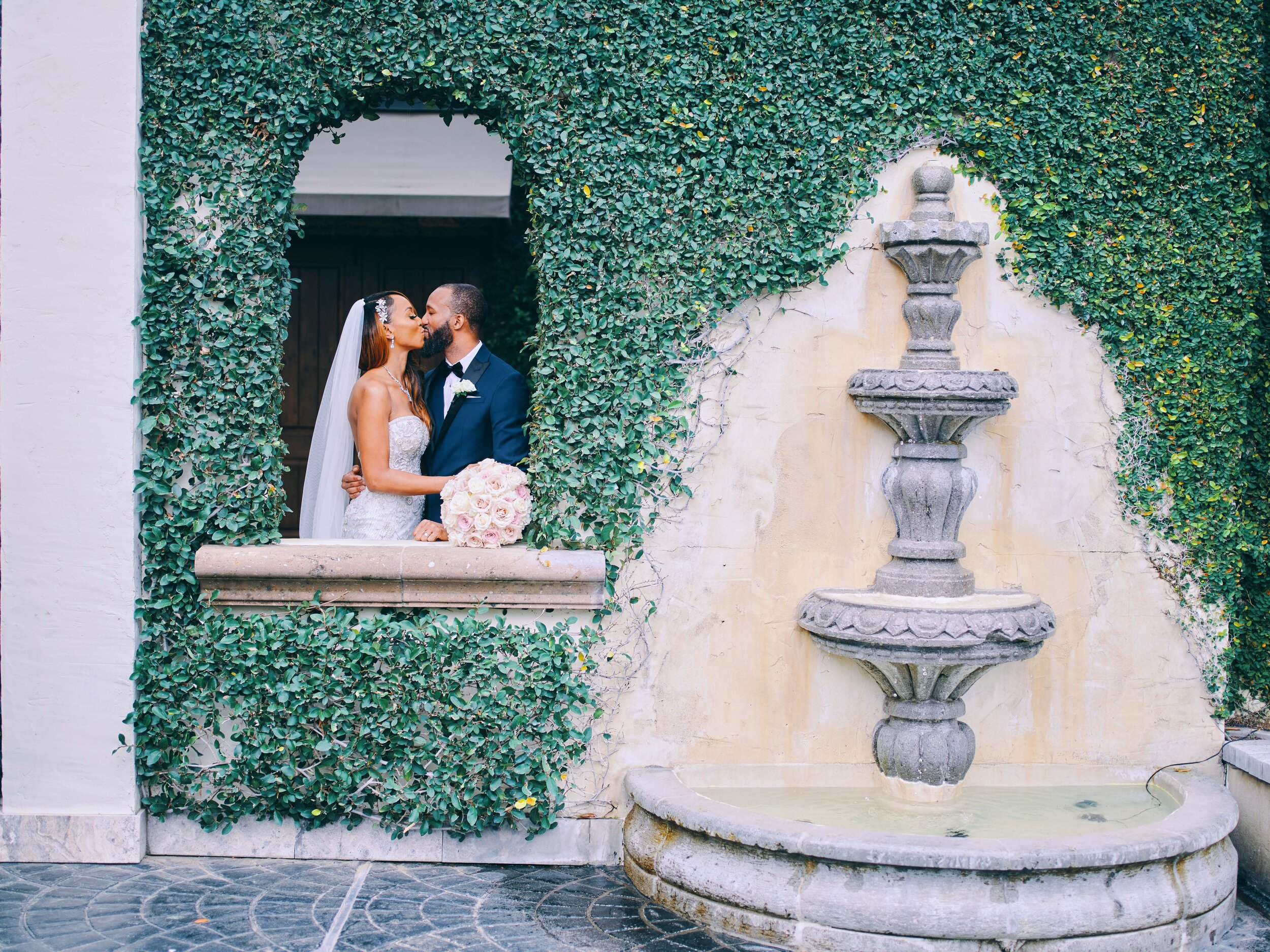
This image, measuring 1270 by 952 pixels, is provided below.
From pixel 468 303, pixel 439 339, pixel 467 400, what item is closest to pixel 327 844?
pixel 467 400

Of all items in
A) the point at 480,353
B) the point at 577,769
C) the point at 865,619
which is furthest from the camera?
the point at 480,353

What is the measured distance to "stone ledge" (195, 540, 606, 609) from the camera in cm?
449

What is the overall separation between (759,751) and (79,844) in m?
2.90

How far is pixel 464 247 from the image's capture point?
736 centimetres

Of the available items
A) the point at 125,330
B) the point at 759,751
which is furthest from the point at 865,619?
the point at 125,330

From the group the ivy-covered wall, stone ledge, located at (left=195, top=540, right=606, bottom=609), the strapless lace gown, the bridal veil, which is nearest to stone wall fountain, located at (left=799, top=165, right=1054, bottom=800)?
the ivy-covered wall

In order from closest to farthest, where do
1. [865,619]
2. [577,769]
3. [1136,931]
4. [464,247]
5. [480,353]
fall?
[1136,931] → [865,619] → [577,769] → [480,353] → [464,247]

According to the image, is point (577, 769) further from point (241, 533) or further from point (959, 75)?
point (959, 75)

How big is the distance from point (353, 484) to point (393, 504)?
0.70 feet

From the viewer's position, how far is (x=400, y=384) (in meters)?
5.06

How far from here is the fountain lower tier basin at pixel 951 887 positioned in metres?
3.79

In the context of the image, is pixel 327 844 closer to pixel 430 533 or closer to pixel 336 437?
pixel 430 533

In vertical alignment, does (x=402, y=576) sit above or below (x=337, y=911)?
above

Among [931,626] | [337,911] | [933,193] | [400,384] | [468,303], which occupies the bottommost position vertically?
[337,911]
